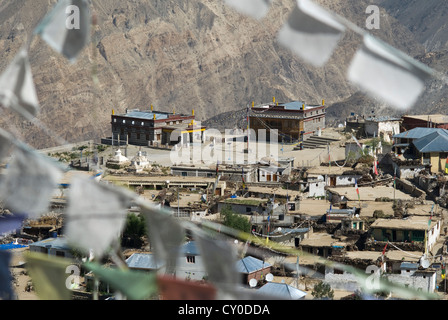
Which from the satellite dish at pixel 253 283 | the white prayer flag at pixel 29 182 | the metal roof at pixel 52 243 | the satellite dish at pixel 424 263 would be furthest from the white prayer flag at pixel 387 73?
the metal roof at pixel 52 243

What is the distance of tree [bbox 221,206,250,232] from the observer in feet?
57.8

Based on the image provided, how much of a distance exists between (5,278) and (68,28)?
0.83m

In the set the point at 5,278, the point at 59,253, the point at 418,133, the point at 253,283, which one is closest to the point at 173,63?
the point at 418,133

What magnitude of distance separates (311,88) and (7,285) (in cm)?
7928

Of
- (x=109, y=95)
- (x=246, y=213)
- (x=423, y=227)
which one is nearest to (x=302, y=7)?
(x=423, y=227)

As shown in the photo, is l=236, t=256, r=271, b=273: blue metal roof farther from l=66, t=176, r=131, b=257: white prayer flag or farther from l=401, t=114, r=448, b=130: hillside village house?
l=401, t=114, r=448, b=130: hillside village house

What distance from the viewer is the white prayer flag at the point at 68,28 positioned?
8.57 ft

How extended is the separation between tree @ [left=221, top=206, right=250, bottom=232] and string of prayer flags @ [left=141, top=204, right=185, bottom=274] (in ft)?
49.4

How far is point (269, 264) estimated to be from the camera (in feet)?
49.1

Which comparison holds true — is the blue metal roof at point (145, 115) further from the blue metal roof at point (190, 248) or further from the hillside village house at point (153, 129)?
the blue metal roof at point (190, 248)

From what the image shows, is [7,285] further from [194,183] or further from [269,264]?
[194,183]

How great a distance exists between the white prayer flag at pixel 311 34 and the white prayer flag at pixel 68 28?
1.97 ft

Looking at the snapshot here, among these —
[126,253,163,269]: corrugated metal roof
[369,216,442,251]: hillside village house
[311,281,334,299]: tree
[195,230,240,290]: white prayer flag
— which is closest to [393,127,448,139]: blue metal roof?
[369,216,442,251]: hillside village house

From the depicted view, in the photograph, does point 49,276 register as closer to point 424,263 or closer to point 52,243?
point 424,263
